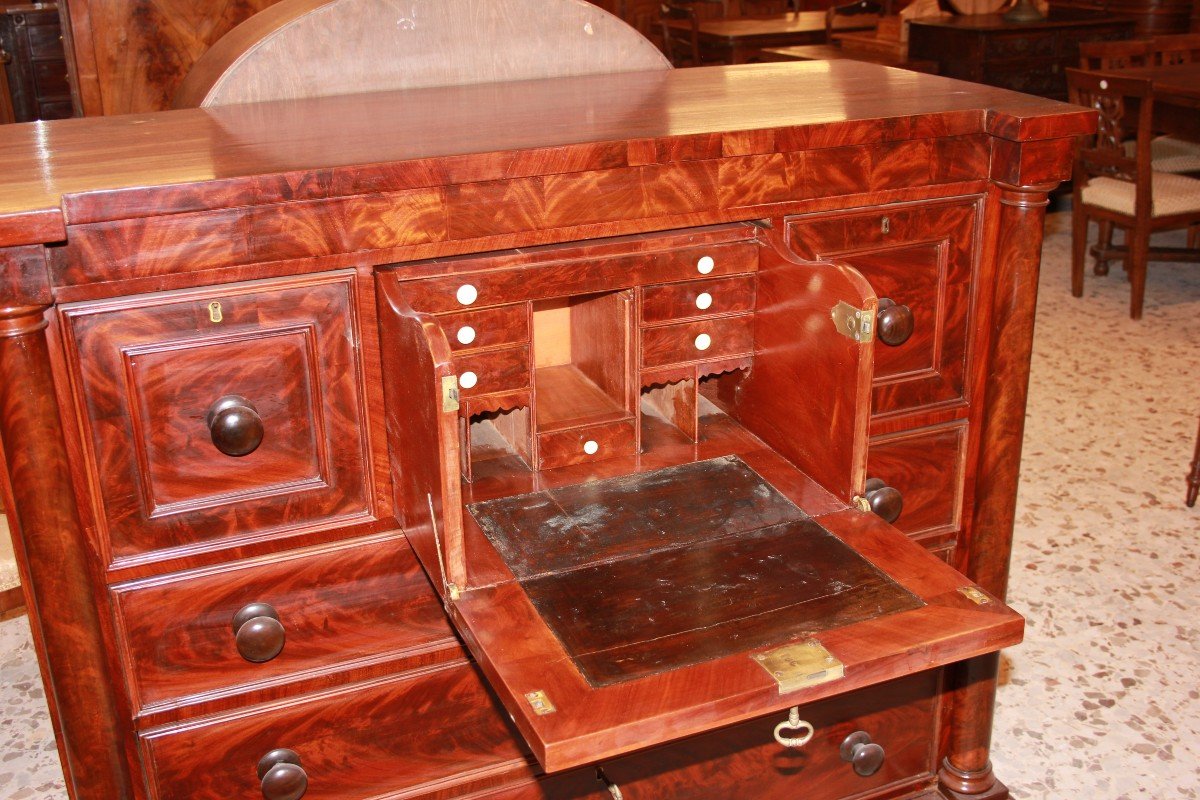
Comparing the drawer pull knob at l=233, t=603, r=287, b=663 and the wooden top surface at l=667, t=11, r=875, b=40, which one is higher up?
the wooden top surface at l=667, t=11, r=875, b=40

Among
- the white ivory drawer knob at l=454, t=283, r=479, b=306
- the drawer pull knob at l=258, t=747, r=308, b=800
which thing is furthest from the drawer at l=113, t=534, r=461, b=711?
the white ivory drawer knob at l=454, t=283, r=479, b=306

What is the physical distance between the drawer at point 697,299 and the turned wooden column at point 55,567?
783 millimetres

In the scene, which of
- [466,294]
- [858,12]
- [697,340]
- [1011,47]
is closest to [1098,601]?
[697,340]

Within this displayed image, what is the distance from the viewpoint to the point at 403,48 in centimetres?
204

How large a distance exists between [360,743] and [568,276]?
2.42 ft

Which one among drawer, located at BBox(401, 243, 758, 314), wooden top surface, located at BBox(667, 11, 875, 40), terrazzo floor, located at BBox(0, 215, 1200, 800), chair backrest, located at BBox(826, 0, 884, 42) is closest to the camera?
drawer, located at BBox(401, 243, 758, 314)

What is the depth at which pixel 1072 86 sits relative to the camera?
5.02m

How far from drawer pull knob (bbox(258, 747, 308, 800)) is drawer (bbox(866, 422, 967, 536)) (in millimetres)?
982

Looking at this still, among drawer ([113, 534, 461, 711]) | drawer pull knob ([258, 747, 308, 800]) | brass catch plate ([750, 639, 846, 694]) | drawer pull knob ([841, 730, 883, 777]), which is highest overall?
brass catch plate ([750, 639, 846, 694])

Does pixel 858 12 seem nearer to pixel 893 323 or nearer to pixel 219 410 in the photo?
pixel 893 323

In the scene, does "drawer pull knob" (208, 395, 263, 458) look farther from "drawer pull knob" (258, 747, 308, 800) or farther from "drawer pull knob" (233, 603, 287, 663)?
"drawer pull knob" (258, 747, 308, 800)

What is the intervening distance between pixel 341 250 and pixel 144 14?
1.84 meters

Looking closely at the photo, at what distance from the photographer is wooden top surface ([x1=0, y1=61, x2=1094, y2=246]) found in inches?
53.4

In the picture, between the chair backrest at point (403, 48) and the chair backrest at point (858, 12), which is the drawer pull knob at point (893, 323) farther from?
the chair backrest at point (858, 12)
